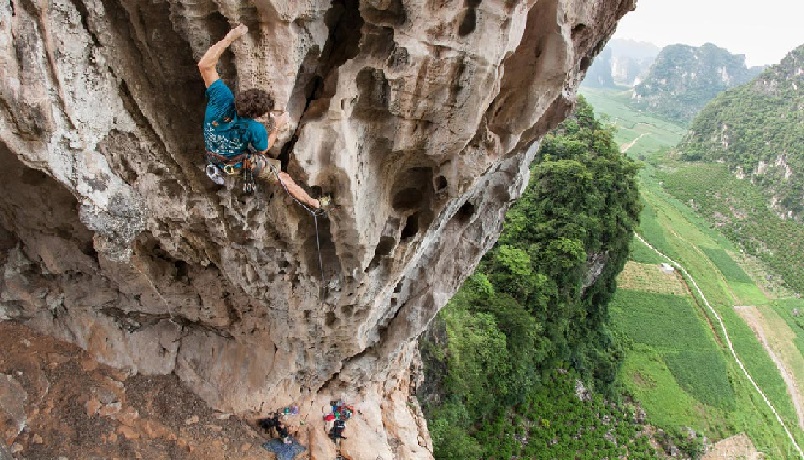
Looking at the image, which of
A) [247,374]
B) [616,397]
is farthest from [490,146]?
[616,397]

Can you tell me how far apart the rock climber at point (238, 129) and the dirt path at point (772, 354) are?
40.2m

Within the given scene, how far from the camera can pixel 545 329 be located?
22375 mm

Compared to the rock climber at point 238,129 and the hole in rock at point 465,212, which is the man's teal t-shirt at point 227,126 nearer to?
the rock climber at point 238,129

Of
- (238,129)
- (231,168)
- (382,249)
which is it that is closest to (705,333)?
(382,249)

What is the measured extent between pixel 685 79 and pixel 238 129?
13127 cm

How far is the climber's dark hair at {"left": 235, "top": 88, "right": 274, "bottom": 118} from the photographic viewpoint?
4676 millimetres

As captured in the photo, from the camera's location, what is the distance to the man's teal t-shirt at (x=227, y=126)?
4.80 meters

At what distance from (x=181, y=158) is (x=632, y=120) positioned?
4340 inches

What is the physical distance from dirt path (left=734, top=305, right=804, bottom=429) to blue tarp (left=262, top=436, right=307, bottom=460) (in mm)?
37266

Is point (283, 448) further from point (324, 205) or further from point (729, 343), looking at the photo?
point (729, 343)

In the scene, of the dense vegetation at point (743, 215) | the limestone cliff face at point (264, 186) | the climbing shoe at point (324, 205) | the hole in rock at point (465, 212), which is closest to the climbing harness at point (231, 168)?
the limestone cliff face at point (264, 186)

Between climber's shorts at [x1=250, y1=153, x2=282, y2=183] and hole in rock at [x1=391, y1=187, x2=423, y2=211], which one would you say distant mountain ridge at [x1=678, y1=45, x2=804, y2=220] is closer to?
hole in rock at [x1=391, y1=187, x2=423, y2=211]

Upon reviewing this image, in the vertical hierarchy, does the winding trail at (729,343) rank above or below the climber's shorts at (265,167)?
below

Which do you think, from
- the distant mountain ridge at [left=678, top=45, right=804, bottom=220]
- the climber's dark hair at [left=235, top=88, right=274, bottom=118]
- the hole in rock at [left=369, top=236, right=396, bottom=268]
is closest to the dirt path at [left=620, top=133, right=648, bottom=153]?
the distant mountain ridge at [left=678, top=45, right=804, bottom=220]
